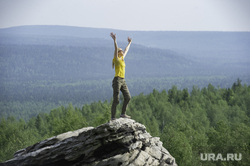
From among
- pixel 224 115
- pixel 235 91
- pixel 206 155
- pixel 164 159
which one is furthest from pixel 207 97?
pixel 164 159

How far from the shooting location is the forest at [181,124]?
53906 mm

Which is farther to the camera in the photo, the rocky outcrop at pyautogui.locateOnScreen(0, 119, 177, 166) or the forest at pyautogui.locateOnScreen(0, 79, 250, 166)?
the forest at pyautogui.locateOnScreen(0, 79, 250, 166)

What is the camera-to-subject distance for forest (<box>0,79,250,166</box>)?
53.9m

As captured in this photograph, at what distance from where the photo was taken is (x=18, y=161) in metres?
23.6

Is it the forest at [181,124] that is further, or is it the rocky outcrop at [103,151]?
the forest at [181,124]

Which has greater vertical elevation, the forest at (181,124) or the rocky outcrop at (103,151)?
the rocky outcrop at (103,151)

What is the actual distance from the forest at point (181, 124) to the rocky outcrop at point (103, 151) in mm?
25852

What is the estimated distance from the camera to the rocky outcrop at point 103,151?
2212cm

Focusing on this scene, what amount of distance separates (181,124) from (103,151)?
5281 centimetres

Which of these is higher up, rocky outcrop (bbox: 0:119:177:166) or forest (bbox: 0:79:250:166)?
rocky outcrop (bbox: 0:119:177:166)

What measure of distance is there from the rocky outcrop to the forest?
84.8 feet

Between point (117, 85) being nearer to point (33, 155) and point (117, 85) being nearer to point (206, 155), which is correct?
point (33, 155)

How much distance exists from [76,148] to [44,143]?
146 inches

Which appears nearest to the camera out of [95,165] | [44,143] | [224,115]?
[95,165]
